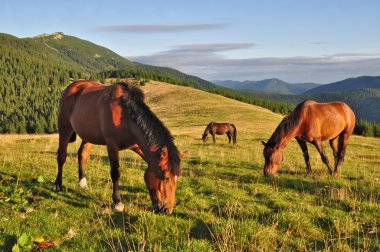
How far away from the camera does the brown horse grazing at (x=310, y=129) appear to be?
10867mm

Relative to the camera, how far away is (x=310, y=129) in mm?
11820

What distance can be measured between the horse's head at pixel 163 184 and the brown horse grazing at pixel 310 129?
18.6 feet

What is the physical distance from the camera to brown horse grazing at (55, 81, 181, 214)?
5.89 m

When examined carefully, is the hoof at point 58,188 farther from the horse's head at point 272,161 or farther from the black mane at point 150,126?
the horse's head at point 272,161

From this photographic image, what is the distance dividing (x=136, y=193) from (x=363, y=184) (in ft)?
24.1

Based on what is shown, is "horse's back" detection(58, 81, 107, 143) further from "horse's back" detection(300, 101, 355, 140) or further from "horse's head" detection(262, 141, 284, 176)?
"horse's back" detection(300, 101, 355, 140)

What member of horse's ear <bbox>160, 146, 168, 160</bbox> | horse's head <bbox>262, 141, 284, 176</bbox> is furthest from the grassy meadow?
horse's ear <bbox>160, 146, 168, 160</bbox>

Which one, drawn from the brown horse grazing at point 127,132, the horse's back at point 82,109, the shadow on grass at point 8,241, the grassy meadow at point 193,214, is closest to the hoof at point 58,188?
the brown horse grazing at point 127,132

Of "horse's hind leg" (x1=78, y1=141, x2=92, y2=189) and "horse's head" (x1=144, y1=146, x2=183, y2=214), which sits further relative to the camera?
"horse's hind leg" (x1=78, y1=141, x2=92, y2=189)

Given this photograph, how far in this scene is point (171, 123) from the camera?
190 ft

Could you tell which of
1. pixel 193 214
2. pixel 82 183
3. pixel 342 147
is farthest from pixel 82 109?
pixel 342 147

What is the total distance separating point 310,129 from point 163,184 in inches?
312

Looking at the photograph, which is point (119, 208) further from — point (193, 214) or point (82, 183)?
point (82, 183)

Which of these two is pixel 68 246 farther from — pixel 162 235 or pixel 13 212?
pixel 13 212
